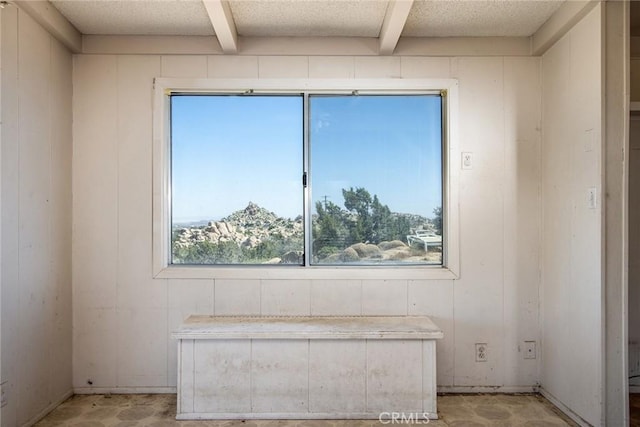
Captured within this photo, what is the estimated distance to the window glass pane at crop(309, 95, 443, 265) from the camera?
2893 millimetres

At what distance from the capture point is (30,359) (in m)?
2.32

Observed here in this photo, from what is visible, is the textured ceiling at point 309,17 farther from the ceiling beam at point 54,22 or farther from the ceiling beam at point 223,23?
the ceiling beam at point 54,22

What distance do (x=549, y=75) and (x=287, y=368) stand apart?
2694 millimetres

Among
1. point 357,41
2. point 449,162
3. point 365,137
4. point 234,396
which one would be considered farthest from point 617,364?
point 357,41

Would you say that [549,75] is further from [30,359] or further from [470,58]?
[30,359]

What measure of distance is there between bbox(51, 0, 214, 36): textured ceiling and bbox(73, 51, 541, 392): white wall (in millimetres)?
194

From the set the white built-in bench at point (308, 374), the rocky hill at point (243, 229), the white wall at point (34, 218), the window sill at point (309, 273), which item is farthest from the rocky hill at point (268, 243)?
the white wall at point (34, 218)

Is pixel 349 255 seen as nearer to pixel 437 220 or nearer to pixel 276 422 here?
pixel 437 220

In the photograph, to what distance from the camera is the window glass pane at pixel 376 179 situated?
289 centimetres

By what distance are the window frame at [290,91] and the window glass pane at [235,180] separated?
102mm

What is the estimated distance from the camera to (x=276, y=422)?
2.40 m

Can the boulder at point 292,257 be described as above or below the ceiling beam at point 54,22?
below

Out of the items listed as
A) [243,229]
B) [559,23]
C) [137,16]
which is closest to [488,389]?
[243,229]

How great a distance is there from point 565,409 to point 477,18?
2614mm
